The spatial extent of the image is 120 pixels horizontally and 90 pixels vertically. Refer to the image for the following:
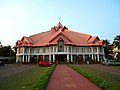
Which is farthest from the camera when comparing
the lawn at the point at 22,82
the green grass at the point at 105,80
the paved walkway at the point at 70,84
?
the paved walkway at the point at 70,84

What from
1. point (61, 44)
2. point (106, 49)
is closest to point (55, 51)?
point (61, 44)

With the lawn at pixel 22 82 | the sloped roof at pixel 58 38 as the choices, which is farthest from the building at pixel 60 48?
the lawn at pixel 22 82

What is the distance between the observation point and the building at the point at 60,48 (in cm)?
5328

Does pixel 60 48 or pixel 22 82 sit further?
pixel 60 48

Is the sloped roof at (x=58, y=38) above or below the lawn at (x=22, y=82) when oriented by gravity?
above

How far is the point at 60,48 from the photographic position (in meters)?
53.5

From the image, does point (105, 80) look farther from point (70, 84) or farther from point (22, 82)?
point (22, 82)

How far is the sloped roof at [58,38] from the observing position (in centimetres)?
5489

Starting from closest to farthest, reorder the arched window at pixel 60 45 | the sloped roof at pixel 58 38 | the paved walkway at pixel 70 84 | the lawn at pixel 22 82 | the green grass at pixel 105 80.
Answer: the green grass at pixel 105 80 < the lawn at pixel 22 82 < the paved walkway at pixel 70 84 < the arched window at pixel 60 45 < the sloped roof at pixel 58 38

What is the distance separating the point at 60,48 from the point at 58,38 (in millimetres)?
3499

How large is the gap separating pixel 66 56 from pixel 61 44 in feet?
17.8

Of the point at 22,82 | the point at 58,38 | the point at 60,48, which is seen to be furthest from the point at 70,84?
the point at 58,38

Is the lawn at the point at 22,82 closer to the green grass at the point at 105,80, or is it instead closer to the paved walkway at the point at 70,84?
the paved walkway at the point at 70,84

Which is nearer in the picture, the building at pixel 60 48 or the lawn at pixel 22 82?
the lawn at pixel 22 82
